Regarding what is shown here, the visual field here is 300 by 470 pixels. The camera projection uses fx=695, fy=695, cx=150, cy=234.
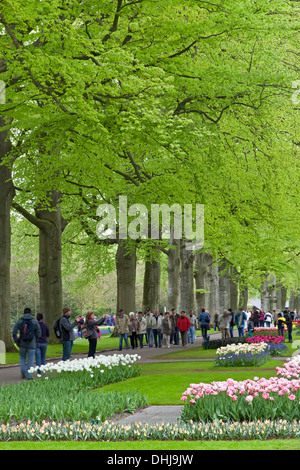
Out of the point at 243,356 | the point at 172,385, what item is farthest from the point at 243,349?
the point at 172,385

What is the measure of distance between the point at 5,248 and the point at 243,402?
19.1 metres

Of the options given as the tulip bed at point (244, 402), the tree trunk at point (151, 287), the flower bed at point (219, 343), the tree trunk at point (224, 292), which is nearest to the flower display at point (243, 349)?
the flower bed at point (219, 343)

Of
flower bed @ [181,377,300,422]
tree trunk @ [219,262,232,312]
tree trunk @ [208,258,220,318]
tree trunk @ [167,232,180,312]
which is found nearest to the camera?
flower bed @ [181,377,300,422]

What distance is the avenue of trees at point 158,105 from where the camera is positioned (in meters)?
18.3

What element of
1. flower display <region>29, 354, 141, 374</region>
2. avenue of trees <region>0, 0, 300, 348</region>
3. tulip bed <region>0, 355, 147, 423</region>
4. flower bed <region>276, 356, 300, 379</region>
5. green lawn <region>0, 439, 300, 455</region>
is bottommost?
green lawn <region>0, 439, 300, 455</region>

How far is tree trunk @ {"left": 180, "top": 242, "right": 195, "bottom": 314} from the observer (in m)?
43.1

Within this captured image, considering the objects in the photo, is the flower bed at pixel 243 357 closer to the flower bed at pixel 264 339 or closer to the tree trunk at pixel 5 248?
the flower bed at pixel 264 339

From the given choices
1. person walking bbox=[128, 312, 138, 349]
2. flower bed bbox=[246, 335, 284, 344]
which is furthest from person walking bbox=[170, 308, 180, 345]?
flower bed bbox=[246, 335, 284, 344]

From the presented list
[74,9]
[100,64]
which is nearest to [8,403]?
[100,64]

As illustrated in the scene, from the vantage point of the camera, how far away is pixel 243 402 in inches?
389

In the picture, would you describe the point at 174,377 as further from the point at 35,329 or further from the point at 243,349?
the point at 243,349

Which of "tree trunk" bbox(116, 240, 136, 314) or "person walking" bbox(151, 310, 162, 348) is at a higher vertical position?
"tree trunk" bbox(116, 240, 136, 314)

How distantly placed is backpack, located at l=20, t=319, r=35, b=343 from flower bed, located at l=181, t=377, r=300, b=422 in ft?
27.1

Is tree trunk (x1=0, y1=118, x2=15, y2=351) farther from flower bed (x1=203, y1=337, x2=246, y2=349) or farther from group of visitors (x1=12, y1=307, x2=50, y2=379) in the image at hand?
group of visitors (x1=12, y1=307, x2=50, y2=379)
